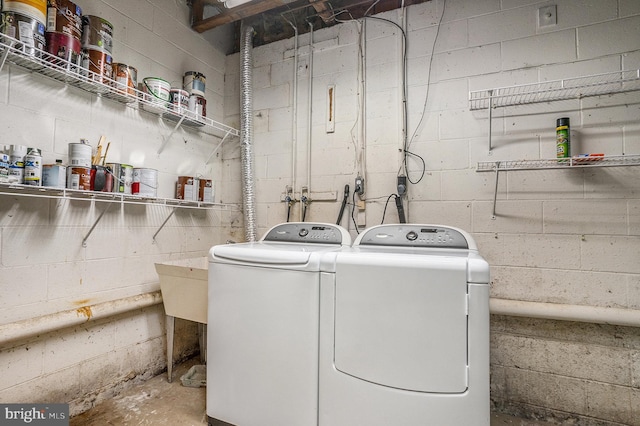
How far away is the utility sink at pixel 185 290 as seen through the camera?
5.81 ft

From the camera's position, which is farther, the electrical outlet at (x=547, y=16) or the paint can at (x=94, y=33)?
the electrical outlet at (x=547, y=16)

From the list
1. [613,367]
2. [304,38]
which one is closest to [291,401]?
[613,367]

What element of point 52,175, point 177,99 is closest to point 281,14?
point 177,99

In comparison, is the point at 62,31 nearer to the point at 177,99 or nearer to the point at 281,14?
the point at 177,99

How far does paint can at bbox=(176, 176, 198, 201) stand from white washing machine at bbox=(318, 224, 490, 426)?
127 centimetres

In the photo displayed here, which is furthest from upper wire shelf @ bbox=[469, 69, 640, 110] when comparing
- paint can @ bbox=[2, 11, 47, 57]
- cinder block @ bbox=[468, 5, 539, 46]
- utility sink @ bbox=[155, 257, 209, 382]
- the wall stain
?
the wall stain

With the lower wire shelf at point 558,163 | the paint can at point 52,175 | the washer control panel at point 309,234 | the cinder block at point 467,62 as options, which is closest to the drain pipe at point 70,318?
the paint can at point 52,175

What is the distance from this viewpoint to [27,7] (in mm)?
A: 1288

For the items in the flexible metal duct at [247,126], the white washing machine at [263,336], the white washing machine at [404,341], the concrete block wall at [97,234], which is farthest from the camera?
the flexible metal duct at [247,126]

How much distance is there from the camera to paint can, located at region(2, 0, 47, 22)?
4.18 feet

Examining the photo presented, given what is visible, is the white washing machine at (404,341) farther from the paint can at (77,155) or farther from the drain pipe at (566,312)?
Result: the paint can at (77,155)

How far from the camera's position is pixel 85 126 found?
67.2 inches

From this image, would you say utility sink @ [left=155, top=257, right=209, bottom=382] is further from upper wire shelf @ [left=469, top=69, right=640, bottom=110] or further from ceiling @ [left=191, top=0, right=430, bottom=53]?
upper wire shelf @ [left=469, top=69, right=640, bottom=110]

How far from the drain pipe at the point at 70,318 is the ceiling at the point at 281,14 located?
1919 mm
